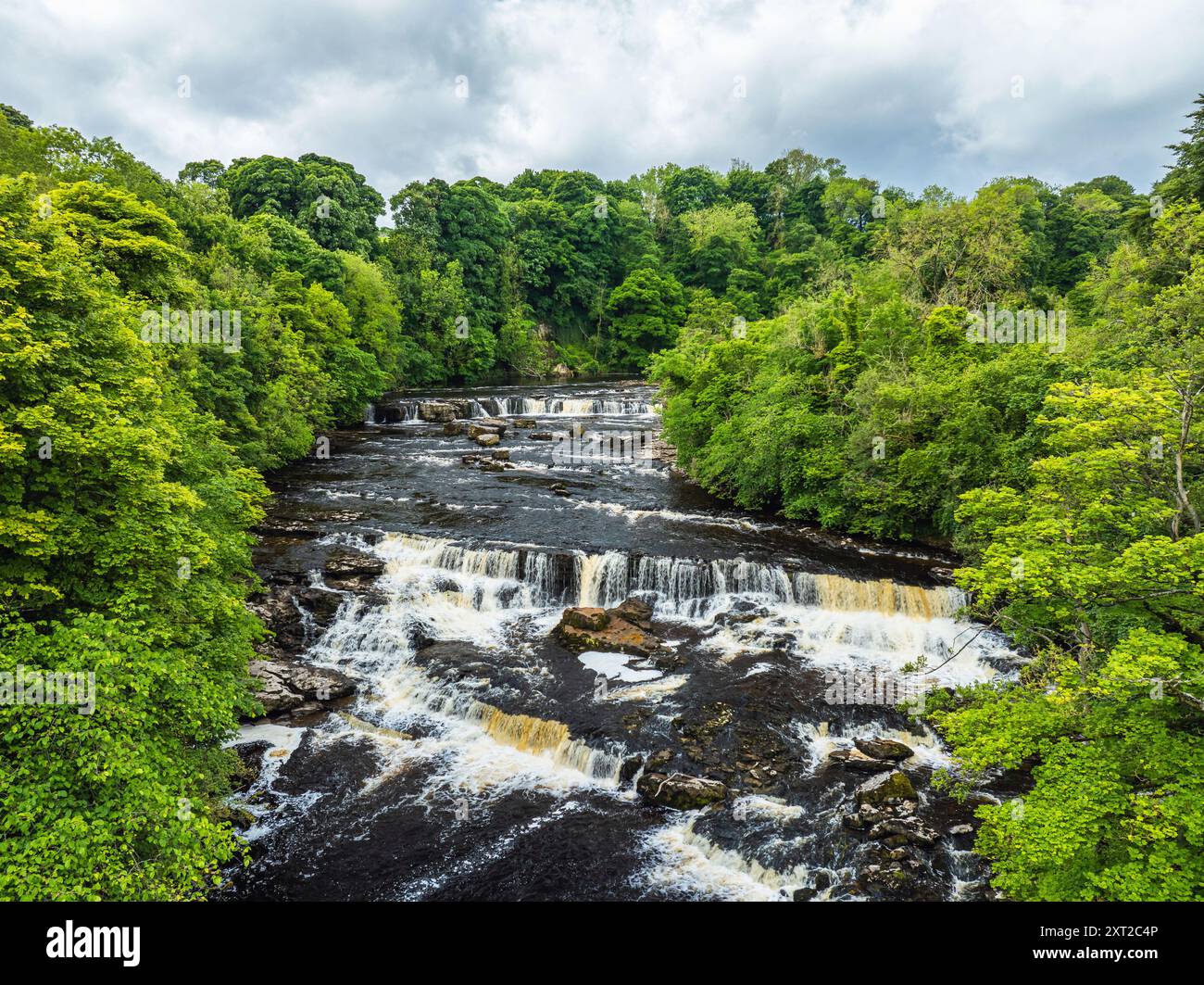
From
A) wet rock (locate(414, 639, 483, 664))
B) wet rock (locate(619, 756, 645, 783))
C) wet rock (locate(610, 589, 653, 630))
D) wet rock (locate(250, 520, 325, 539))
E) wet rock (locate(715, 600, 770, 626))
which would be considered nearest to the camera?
wet rock (locate(619, 756, 645, 783))

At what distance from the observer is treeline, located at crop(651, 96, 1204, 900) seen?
21.2 feet

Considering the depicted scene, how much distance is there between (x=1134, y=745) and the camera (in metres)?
6.64

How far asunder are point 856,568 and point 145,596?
677 inches

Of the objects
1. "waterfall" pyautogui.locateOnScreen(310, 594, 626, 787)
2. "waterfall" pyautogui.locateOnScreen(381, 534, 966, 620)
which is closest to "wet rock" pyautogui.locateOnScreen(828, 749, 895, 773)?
"waterfall" pyautogui.locateOnScreen(310, 594, 626, 787)

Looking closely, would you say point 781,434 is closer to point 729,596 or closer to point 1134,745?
point 729,596

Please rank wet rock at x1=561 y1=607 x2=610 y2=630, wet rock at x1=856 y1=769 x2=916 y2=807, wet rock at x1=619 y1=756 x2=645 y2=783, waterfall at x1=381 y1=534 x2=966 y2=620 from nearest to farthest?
1. wet rock at x1=856 y1=769 x2=916 y2=807
2. wet rock at x1=619 y1=756 x2=645 y2=783
3. wet rock at x1=561 y1=607 x2=610 y2=630
4. waterfall at x1=381 y1=534 x2=966 y2=620

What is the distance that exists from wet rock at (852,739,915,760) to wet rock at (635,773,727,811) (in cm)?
301

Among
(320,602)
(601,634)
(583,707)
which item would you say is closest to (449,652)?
(601,634)

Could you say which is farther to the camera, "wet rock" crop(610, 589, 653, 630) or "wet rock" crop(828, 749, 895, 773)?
"wet rock" crop(610, 589, 653, 630)

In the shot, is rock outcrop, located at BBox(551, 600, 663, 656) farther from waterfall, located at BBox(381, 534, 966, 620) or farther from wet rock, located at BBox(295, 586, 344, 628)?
wet rock, located at BBox(295, 586, 344, 628)

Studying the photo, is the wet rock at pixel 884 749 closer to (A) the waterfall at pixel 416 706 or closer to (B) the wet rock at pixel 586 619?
(A) the waterfall at pixel 416 706

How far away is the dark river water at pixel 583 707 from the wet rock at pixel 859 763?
0.92 ft

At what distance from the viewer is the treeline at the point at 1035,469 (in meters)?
6.45
